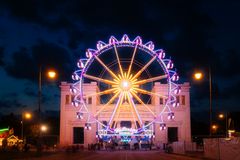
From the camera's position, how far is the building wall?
10006cm

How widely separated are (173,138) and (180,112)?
20.0 feet

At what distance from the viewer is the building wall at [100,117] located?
328ft

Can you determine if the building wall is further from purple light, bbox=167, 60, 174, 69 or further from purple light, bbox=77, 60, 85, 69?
purple light, bbox=167, 60, 174, 69

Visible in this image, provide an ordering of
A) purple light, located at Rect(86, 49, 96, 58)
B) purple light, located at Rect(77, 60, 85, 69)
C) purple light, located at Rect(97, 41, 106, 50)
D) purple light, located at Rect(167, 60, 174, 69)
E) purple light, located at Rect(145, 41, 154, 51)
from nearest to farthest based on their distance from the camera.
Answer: purple light, located at Rect(167, 60, 174, 69) → purple light, located at Rect(86, 49, 96, 58) → purple light, located at Rect(77, 60, 85, 69) → purple light, located at Rect(97, 41, 106, 50) → purple light, located at Rect(145, 41, 154, 51)

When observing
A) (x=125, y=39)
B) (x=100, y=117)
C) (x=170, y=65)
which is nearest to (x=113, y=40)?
(x=125, y=39)

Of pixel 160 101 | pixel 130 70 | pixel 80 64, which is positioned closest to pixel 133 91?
pixel 130 70

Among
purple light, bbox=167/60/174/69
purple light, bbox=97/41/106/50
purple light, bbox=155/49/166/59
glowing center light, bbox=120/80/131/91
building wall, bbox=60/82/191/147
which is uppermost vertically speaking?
purple light, bbox=97/41/106/50

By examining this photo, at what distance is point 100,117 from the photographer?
9912cm

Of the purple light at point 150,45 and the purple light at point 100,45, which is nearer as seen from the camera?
the purple light at point 100,45

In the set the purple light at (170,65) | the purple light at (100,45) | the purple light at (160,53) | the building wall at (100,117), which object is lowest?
the building wall at (100,117)

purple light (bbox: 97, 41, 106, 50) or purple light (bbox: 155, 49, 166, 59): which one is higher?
purple light (bbox: 97, 41, 106, 50)

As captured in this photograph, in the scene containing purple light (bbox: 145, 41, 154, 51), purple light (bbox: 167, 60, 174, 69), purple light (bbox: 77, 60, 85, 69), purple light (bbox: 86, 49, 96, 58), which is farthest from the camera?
purple light (bbox: 145, 41, 154, 51)

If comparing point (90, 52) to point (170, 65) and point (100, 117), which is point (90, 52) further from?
point (100, 117)

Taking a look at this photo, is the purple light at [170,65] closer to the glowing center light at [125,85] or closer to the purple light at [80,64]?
the glowing center light at [125,85]
